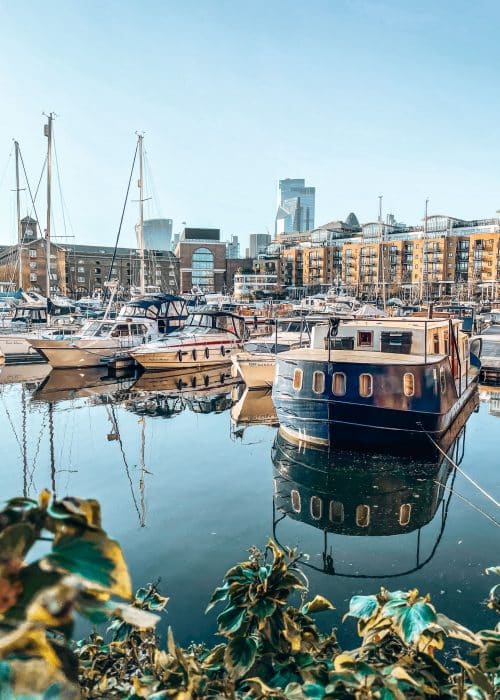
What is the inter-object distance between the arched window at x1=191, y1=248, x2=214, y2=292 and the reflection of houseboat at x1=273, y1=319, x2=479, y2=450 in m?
108

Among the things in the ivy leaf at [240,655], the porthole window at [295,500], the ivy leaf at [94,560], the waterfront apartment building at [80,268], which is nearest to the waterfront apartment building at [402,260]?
the waterfront apartment building at [80,268]

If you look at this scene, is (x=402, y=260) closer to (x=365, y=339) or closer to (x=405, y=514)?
(x=365, y=339)

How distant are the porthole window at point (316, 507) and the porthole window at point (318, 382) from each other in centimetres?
359

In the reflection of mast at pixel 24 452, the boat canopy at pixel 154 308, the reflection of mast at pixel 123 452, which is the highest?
the boat canopy at pixel 154 308

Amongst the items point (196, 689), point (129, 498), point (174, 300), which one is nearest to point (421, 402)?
point (129, 498)

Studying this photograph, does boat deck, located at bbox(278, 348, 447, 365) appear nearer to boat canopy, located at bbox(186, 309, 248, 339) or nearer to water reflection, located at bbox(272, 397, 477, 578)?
water reflection, located at bbox(272, 397, 477, 578)

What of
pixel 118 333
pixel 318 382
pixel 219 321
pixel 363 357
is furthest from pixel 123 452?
pixel 219 321

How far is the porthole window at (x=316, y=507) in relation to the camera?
35.3ft

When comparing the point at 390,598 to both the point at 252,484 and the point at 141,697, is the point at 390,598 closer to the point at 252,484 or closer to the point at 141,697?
the point at 141,697

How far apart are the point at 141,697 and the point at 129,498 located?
10.3 metres

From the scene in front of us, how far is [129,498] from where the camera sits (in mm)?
11742

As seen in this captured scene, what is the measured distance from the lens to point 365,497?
11633 mm

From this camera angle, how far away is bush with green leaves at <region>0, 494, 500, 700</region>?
1.21 meters

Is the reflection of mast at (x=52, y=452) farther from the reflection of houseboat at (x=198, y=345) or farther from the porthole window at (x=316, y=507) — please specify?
the reflection of houseboat at (x=198, y=345)
